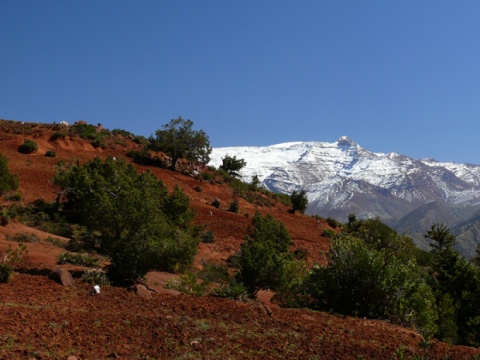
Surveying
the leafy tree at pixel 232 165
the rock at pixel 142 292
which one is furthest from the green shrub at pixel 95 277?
the leafy tree at pixel 232 165

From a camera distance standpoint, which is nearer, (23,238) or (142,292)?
(142,292)

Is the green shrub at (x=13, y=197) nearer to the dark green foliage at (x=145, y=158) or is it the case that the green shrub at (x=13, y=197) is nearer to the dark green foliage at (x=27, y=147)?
the dark green foliage at (x=27, y=147)

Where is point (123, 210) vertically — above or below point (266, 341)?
above

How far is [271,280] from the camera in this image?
596 inches

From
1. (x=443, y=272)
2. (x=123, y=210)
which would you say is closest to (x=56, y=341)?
(x=123, y=210)

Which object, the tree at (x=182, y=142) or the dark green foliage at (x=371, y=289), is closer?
the dark green foliage at (x=371, y=289)

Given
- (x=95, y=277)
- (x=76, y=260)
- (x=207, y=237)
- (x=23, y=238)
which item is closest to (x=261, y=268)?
(x=95, y=277)

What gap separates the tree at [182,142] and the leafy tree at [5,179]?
64.5ft

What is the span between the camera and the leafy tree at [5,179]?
25375mm

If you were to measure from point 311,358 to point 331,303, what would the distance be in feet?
17.4

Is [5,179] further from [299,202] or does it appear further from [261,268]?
[299,202]

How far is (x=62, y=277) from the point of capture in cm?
1110

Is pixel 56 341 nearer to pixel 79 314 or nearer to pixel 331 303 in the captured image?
pixel 79 314

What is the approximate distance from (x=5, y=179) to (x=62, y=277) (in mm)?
17718
